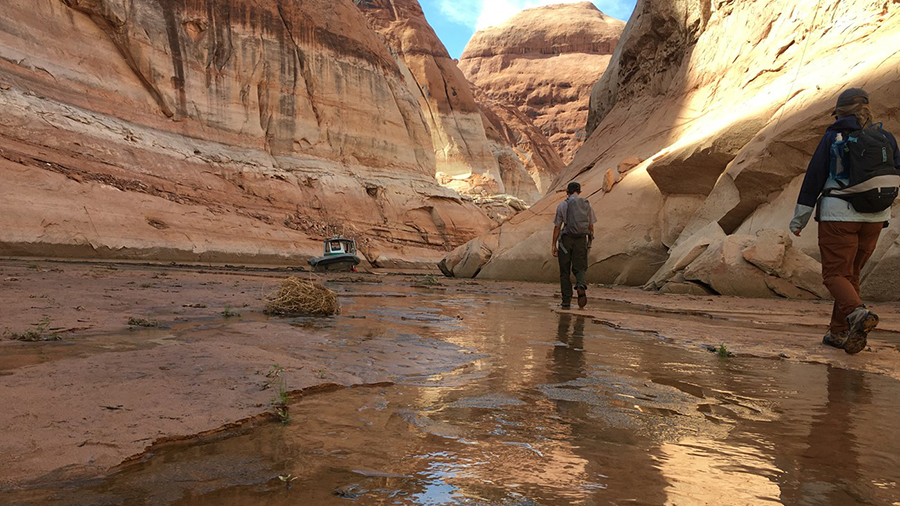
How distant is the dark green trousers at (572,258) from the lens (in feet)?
24.9

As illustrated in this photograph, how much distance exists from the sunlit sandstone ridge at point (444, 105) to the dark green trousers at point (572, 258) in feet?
149

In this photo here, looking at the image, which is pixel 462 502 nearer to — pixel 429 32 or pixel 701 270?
pixel 701 270

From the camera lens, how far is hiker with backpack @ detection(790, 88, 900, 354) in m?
4.07

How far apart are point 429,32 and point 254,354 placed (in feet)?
206

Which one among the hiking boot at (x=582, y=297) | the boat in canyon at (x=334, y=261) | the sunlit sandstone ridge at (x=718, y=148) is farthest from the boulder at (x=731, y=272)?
the boat in canyon at (x=334, y=261)

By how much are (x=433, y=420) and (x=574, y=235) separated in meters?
5.95

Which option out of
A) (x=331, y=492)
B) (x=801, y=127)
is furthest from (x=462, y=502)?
(x=801, y=127)

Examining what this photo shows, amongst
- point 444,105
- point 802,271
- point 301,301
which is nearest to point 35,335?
point 301,301

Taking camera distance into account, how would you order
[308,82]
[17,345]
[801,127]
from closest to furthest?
1. [17,345]
2. [801,127]
3. [308,82]

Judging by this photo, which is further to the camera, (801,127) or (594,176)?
(594,176)

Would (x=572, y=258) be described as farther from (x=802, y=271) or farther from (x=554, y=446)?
(x=554, y=446)

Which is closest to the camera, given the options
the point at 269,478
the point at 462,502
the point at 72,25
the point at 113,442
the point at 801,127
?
the point at 462,502

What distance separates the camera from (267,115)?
31.3m

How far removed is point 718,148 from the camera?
447 inches
